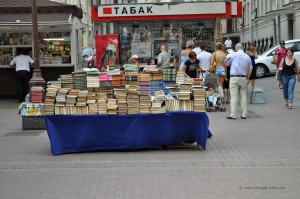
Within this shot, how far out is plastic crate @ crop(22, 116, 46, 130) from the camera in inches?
445

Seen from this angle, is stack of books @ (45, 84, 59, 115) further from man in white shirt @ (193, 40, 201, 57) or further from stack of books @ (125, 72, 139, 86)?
man in white shirt @ (193, 40, 201, 57)

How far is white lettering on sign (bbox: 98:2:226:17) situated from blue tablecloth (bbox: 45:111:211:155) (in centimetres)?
834

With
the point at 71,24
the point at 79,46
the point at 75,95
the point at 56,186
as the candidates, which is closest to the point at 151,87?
the point at 75,95

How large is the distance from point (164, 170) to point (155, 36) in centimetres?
1037

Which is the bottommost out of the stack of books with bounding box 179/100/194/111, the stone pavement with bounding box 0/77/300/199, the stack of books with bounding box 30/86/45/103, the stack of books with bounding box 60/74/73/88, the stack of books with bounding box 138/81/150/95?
the stone pavement with bounding box 0/77/300/199

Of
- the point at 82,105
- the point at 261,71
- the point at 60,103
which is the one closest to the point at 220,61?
the point at 82,105

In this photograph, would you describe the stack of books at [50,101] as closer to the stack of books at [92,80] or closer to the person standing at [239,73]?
the stack of books at [92,80]

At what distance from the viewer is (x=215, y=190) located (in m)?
6.53

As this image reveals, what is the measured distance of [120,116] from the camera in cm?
877

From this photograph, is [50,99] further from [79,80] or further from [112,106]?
[112,106]

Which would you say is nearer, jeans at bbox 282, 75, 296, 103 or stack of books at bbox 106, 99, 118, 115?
stack of books at bbox 106, 99, 118, 115

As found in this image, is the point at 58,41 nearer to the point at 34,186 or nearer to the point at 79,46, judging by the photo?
the point at 79,46

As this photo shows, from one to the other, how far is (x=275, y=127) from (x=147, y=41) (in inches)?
287

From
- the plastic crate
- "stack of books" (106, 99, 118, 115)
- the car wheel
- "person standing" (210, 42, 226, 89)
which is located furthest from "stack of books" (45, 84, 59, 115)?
the car wheel
